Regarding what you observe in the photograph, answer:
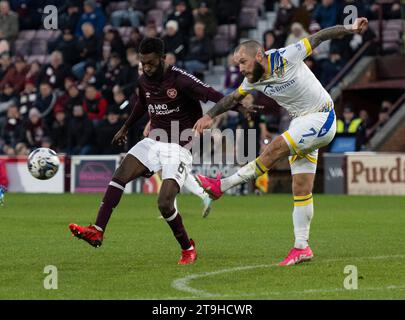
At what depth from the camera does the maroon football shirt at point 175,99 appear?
11352 millimetres

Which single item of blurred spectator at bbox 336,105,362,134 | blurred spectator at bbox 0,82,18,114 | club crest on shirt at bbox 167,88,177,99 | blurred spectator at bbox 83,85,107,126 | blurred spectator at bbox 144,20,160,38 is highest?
blurred spectator at bbox 144,20,160,38

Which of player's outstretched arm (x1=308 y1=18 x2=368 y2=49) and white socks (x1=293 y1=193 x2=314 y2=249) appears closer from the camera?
player's outstretched arm (x1=308 y1=18 x2=368 y2=49)

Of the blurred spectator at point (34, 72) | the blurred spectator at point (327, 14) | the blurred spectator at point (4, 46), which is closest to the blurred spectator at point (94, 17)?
the blurred spectator at point (34, 72)

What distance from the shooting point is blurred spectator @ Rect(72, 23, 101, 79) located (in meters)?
29.7

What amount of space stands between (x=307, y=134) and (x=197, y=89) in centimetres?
132

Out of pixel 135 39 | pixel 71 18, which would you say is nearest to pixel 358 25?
pixel 135 39

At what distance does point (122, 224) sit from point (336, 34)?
6753 mm

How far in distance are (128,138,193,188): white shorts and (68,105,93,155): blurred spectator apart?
16556 millimetres

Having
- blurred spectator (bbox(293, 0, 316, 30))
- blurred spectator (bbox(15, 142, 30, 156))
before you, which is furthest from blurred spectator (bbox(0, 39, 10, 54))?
blurred spectator (bbox(293, 0, 316, 30))

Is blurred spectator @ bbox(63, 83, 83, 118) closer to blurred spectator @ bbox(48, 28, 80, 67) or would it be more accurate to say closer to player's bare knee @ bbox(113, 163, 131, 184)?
blurred spectator @ bbox(48, 28, 80, 67)

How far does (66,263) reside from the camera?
11.1 m

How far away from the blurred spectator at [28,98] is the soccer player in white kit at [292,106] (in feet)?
62.0

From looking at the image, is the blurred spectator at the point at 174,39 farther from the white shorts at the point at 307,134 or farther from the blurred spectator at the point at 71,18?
the white shorts at the point at 307,134
